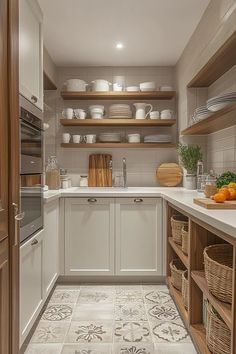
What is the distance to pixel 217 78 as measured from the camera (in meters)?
2.73

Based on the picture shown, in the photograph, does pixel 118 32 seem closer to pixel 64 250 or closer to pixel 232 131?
pixel 232 131

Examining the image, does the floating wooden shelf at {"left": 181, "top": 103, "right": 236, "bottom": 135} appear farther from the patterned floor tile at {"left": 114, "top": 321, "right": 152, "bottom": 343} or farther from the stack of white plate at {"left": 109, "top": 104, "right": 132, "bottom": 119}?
the patterned floor tile at {"left": 114, "top": 321, "right": 152, "bottom": 343}

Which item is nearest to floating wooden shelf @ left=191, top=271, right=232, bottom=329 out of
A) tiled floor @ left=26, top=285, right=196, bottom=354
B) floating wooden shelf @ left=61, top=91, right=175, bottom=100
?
tiled floor @ left=26, top=285, right=196, bottom=354

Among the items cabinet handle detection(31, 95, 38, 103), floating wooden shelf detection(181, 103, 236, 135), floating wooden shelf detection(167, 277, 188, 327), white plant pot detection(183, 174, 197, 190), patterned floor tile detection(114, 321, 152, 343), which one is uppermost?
cabinet handle detection(31, 95, 38, 103)

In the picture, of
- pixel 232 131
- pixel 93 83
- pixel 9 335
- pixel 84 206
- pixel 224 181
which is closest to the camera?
pixel 9 335

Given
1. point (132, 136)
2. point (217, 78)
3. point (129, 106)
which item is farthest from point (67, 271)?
point (217, 78)

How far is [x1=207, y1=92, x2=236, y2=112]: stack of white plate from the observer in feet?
6.14

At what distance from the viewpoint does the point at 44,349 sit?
6.27 ft

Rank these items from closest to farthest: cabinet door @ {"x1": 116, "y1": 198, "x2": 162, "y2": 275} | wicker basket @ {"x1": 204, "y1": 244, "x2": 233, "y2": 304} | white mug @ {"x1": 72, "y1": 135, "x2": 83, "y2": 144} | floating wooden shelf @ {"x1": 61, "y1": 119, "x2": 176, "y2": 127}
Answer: wicker basket @ {"x1": 204, "y1": 244, "x2": 233, "y2": 304}
cabinet door @ {"x1": 116, "y1": 198, "x2": 162, "y2": 275}
floating wooden shelf @ {"x1": 61, "y1": 119, "x2": 176, "y2": 127}
white mug @ {"x1": 72, "y1": 135, "x2": 83, "y2": 144}

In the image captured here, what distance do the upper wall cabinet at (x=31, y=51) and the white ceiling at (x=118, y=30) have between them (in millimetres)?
399

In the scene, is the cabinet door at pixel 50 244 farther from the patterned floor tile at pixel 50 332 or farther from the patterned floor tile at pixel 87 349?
the patterned floor tile at pixel 87 349

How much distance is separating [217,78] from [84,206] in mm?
1686

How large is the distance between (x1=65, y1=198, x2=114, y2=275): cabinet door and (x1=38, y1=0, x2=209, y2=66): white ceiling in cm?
154

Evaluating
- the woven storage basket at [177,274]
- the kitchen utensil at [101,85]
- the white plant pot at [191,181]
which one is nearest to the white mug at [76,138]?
the kitchen utensil at [101,85]
